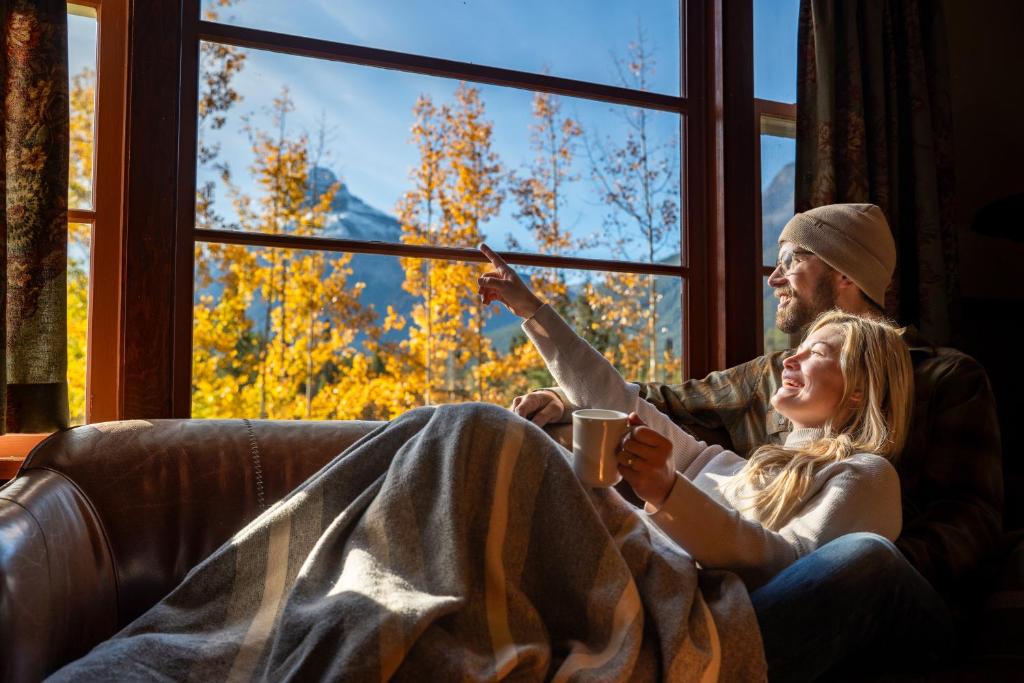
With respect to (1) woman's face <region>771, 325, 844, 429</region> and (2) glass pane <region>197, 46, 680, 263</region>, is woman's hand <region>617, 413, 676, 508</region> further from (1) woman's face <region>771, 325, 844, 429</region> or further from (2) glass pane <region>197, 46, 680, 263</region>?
(2) glass pane <region>197, 46, 680, 263</region>

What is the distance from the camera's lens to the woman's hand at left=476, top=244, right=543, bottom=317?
1.77 m

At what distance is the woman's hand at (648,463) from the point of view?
114cm

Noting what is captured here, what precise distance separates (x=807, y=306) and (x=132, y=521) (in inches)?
60.8

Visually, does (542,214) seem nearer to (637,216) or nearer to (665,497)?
(637,216)

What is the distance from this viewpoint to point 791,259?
1953 mm

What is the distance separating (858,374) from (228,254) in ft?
4.79

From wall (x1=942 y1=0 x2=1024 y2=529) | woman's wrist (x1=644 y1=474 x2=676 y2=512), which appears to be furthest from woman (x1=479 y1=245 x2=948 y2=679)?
wall (x1=942 y1=0 x2=1024 y2=529)

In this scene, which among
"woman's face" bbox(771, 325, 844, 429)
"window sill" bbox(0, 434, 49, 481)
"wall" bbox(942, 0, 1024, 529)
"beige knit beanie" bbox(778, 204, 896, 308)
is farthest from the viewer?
"wall" bbox(942, 0, 1024, 529)

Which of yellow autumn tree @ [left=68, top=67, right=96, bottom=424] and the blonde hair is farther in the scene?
yellow autumn tree @ [left=68, top=67, right=96, bottom=424]

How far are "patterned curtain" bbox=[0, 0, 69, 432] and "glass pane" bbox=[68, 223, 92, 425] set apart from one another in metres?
0.24

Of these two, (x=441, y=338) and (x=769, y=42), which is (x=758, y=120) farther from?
(x=441, y=338)

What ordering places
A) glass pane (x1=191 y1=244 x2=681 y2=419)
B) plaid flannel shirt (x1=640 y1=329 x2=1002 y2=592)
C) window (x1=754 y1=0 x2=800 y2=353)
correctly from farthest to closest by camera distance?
1. window (x1=754 y1=0 x2=800 y2=353)
2. glass pane (x1=191 y1=244 x2=681 y2=419)
3. plaid flannel shirt (x1=640 y1=329 x2=1002 y2=592)

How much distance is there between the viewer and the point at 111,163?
1.80 meters

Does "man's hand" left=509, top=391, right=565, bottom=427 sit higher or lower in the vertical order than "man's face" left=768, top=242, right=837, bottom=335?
lower
